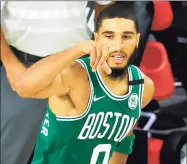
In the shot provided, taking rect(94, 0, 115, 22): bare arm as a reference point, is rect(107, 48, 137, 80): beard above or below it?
below

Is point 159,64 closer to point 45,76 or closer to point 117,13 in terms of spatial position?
point 117,13

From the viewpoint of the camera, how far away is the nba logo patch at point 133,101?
89cm

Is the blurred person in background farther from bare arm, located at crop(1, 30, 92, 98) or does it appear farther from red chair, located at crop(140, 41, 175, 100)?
red chair, located at crop(140, 41, 175, 100)

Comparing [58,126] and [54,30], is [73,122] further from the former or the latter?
[54,30]

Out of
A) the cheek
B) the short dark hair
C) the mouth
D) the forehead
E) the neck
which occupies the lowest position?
the neck

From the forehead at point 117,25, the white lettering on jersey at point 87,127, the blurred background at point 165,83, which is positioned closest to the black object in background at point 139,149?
the blurred background at point 165,83

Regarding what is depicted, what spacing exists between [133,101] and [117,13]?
180 millimetres

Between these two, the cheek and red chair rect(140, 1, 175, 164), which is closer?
the cheek

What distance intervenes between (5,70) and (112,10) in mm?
256

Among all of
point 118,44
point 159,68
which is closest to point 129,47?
point 118,44

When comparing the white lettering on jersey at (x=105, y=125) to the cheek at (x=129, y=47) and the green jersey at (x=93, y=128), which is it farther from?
the cheek at (x=129, y=47)

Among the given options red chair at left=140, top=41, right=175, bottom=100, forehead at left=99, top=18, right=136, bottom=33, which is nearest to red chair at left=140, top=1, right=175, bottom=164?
red chair at left=140, top=41, right=175, bottom=100

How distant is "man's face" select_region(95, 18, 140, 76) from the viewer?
85 centimetres

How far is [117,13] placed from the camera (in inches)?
34.7
